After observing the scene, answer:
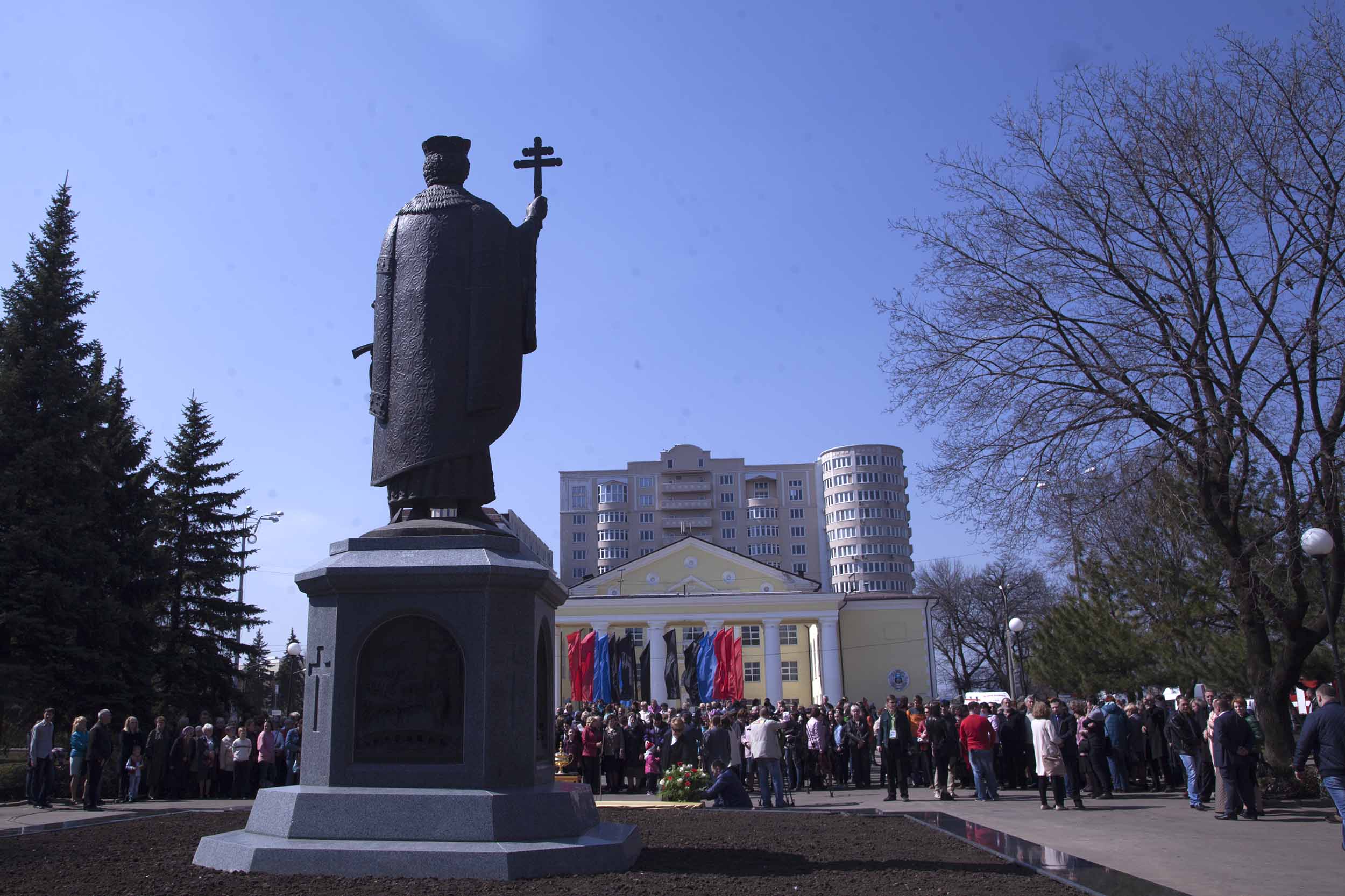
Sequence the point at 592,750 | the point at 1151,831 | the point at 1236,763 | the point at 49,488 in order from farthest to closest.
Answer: the point at 49,488, the point at 592,750, the point at 1236,763, the point at 1151,831

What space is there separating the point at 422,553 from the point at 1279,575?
45.0 ft

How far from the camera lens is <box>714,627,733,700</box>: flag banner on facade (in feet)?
131

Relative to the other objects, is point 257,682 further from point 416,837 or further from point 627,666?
point 416,837

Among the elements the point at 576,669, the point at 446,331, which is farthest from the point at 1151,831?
the point at 576,669

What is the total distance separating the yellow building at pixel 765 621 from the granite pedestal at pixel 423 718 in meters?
50.0

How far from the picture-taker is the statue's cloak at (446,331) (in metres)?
8.91

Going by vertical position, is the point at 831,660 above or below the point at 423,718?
above

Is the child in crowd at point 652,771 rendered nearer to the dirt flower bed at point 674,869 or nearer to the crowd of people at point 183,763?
the crowd of people at point 183,763

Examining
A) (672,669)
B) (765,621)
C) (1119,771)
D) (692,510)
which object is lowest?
(1119,771)

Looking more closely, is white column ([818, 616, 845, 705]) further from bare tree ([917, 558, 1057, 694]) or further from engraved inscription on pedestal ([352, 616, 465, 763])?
engraved inscription on pedestal ([352, 616, 465, 763])

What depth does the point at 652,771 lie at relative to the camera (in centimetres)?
2128

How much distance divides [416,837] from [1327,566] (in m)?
13.8

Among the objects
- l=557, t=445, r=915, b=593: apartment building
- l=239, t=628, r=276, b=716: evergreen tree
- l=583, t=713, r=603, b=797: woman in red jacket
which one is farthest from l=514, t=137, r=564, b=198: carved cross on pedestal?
l=557, t=445, r=915, b=593: apartment building

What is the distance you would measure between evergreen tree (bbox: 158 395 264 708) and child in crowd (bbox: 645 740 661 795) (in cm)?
1410
